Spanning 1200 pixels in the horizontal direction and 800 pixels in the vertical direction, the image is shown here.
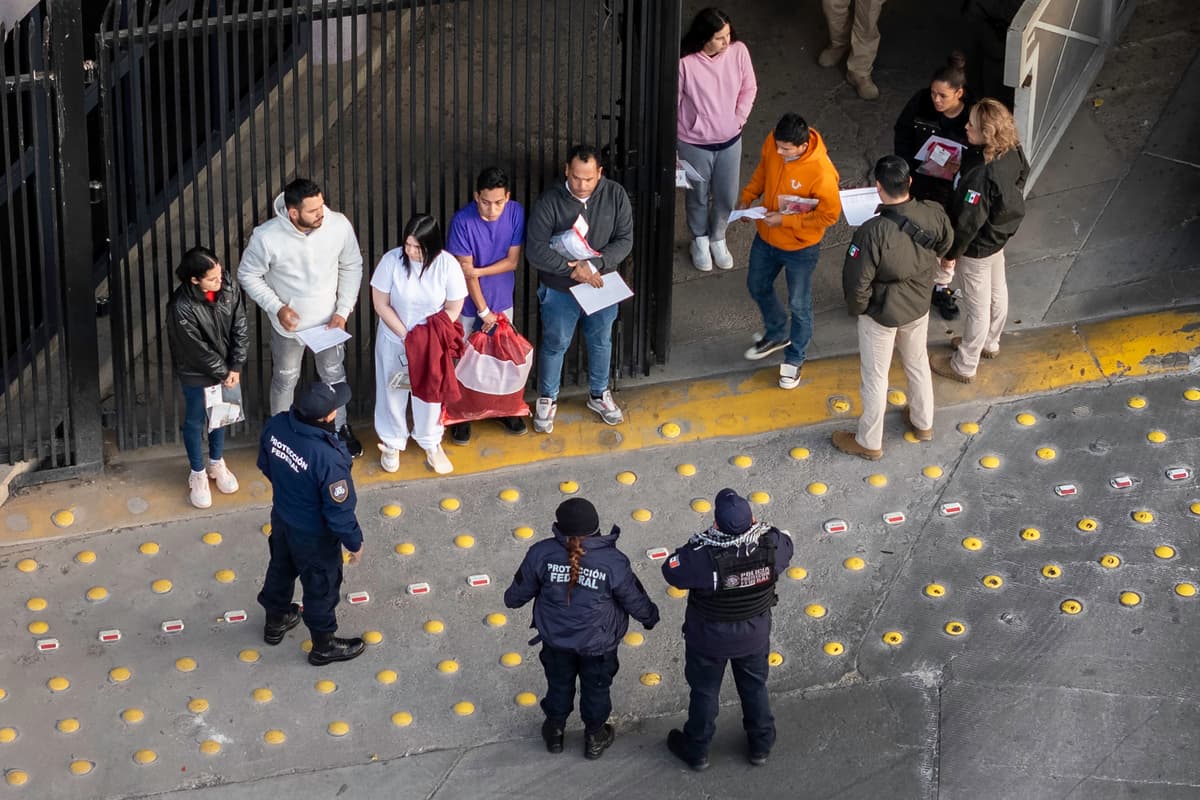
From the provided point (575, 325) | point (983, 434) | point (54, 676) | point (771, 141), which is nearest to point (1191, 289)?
point (983, 434)

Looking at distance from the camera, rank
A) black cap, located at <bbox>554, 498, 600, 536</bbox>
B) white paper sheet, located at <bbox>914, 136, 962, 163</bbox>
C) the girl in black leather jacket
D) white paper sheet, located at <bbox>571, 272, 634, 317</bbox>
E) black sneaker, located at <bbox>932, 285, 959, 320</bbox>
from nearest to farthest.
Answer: black cap, located at <bbox>554, 498, 600, 536</bbox>, the girl in black leather jacket, white paper sheet, located at <bbox>571, 272, 634, 317</bbox>, white paper sheet, located at <bbox>914, 136, 962, 163</bbox>, black sneaker, located at <bbox>932, 285, 959, 320</bbox>

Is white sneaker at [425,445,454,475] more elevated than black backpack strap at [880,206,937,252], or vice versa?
black backpack strap at [880,206,937,252]

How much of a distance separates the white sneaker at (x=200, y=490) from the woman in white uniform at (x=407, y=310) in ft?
3.01

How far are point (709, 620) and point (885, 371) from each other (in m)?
2.56

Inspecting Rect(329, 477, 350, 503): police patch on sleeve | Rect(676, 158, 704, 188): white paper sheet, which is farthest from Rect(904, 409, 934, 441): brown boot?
Rect(329, 477, 350, 503): police patch on sleeve

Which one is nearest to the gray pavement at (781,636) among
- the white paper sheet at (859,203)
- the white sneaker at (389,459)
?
the white sneaker at (389,459)

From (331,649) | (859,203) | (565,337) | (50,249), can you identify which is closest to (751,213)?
(859,203)

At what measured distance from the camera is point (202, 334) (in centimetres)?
839

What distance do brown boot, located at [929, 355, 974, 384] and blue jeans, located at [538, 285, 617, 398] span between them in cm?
185

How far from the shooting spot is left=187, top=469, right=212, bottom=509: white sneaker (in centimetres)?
895

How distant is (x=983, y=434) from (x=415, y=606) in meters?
3.21

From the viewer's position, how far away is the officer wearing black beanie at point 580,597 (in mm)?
6887

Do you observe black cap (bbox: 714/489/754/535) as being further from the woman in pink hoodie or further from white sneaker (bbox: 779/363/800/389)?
the woman in pink hoodie

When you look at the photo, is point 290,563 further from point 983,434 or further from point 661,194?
point 983,434
